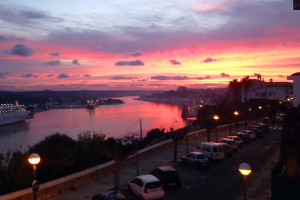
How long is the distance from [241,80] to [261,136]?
1745 inches

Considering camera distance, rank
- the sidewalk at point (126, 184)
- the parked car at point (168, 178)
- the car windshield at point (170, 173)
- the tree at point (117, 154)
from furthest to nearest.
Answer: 1. the car windshield at point (170, 173)
2. the parked car at point (168, 178)
3. the sidewalk at point (126, 184)
4. the tree at point (117, 154)

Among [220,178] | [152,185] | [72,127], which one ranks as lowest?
[72,127]

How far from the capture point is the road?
12.1 m

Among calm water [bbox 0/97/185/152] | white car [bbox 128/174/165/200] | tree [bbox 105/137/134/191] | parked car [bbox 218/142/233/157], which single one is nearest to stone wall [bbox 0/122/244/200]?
tree [bbox 105/137/134/191]

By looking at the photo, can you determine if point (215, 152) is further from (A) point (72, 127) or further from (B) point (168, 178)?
(A) point (72, 127)

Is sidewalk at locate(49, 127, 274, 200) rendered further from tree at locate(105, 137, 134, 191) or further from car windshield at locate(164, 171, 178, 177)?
car windshield at locate(164, 171, 178, 177)

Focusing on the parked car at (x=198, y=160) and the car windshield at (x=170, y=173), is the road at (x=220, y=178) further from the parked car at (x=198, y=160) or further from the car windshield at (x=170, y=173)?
the car windshield at (x=170, y=173)

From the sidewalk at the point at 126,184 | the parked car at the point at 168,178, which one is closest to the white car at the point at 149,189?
the parked car at the point at 168,178

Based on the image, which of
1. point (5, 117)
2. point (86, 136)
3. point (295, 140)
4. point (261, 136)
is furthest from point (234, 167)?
point (5, 117)

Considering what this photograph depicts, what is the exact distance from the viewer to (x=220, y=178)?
1467cm

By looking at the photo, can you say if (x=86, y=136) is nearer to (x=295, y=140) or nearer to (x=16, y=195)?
(x=16, y=195)

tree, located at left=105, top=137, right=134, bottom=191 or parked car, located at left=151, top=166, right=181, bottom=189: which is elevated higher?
tree, located at left=105, top=137, right=134, bottom=191

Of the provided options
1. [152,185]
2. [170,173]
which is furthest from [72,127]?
[152,185]

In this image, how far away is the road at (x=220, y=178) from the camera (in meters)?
12.1
